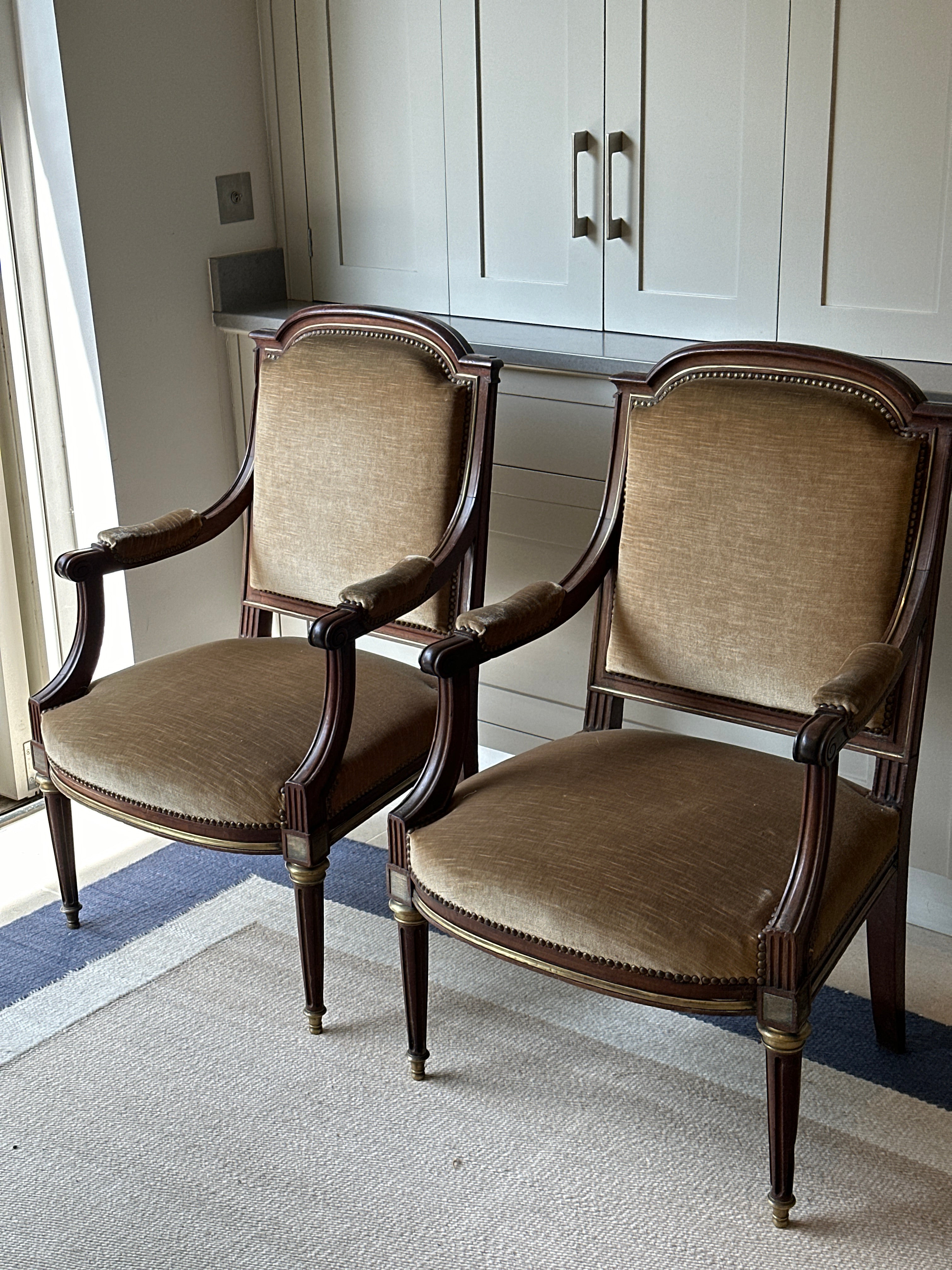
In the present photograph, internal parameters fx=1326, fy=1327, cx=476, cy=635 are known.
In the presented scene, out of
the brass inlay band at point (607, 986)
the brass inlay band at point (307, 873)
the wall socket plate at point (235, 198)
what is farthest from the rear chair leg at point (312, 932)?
the wall socket plate at point (235, 198)

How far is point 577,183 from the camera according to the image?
2367 mm

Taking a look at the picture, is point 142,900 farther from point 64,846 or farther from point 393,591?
point 393,591

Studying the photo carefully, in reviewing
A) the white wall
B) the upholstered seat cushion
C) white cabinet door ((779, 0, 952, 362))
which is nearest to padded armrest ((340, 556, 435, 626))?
the upholstered seat cushion

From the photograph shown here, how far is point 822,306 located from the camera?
2160 millimetres

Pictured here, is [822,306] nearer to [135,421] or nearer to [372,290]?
[372,290]

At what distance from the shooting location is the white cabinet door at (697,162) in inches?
84.2

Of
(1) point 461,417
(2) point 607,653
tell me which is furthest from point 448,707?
(1) point 461,417

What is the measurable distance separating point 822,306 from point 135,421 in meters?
1.37

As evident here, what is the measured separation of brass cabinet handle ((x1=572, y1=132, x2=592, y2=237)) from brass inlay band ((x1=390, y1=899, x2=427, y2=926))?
126 cm

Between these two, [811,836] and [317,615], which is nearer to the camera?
[811,836]

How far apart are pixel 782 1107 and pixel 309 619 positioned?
1.18m

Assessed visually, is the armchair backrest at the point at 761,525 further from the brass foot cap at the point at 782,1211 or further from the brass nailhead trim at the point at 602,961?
the brass foot cap at the point at 782,1211

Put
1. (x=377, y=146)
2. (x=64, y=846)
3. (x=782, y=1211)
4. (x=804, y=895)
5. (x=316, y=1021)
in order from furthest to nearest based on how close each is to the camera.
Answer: (x=377, y=146), (x=64, y=846), (x=316, y=1021), (x=782, y=1211), (x=804, y=895)

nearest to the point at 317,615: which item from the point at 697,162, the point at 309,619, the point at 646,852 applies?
the point at 309,619
